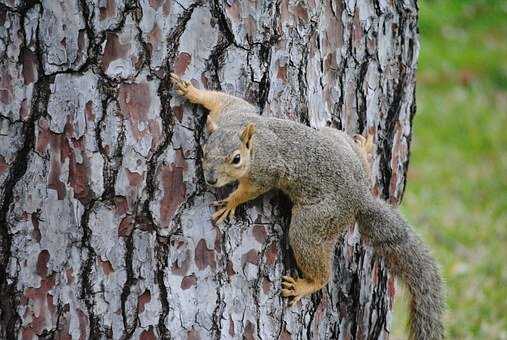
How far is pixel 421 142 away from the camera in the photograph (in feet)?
21.8

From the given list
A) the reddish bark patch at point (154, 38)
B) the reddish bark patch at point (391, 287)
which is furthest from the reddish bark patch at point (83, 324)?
the reddish bark patch at point (391, 287)

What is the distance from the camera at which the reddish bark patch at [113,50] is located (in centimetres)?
196

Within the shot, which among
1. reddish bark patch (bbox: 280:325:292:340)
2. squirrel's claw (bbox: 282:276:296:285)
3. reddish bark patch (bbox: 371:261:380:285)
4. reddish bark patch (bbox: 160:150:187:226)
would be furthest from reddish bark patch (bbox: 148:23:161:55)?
reddish bark patch (bbox: 371:261:380:285)

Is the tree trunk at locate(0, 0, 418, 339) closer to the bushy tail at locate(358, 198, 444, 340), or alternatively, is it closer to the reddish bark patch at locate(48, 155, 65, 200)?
the reddish bark patch at locate(48, 155, 65, 200)

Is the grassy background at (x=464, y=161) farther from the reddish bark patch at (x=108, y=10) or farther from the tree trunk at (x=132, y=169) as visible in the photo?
the reddish bark patch at (x=108, y=10)

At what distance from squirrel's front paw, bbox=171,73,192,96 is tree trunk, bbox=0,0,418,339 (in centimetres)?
2

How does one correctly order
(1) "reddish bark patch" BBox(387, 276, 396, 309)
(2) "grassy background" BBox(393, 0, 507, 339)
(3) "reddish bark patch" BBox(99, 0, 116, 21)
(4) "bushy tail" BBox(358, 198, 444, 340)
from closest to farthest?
(3) "reddish bark patch" BBox(99, 0, 116, 21) < (4) "bushy tail" BBox(358, 198, 444, 340) < (1) "reddish bark patch" BBox(387, 276, 396, 309) < (2) "grassy background" BBox(393, 0, 507, 339)

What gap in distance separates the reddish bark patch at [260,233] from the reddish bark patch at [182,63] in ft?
1.47

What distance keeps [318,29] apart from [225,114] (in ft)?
1.21

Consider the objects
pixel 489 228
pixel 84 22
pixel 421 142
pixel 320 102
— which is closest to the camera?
pixel 84 22

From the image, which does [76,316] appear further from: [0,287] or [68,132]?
[68,132]

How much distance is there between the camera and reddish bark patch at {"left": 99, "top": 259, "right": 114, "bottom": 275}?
2018 millimetres

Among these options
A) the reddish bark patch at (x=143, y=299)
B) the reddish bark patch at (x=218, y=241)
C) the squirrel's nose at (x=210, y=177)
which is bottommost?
the reddish bark patch at (x=143, y=299)

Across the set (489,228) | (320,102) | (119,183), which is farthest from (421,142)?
(119,183)
